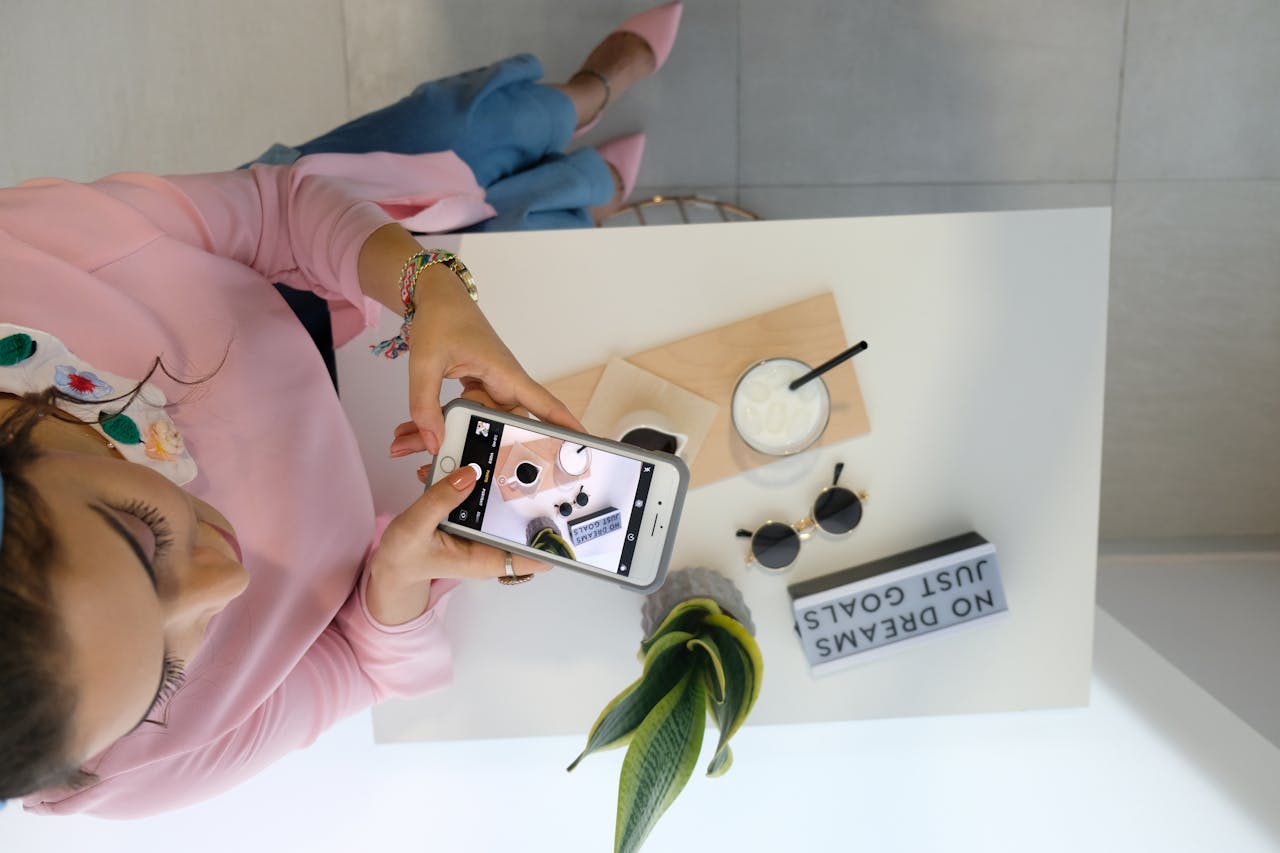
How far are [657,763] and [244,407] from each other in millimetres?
470

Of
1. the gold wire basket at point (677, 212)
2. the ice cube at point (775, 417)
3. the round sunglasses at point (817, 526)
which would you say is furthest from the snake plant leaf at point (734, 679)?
the gold wire basket at point (677, 212)

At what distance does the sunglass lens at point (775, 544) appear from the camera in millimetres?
854

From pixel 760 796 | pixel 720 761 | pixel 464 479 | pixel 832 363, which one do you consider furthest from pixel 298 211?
pixel 760 796

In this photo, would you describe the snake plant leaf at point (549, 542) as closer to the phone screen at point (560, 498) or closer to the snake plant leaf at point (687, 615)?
the phone screen at point (560, 498)

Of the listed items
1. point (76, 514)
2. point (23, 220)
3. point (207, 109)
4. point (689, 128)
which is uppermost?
point (689, 128)

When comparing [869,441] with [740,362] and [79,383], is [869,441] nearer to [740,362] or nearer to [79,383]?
[740,362]

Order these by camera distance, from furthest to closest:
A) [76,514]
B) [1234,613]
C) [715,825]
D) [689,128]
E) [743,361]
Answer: [689,128], [1234,613], [715,825], [743,361], [76,514]

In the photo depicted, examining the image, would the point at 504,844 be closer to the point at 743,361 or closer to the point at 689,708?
the point at 689,708

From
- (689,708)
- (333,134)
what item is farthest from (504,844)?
(333,134)

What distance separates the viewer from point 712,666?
29.9 inches

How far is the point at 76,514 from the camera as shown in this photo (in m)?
0.45

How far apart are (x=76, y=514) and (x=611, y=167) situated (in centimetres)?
111

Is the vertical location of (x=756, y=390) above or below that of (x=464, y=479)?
above

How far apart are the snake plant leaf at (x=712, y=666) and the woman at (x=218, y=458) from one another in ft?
0.54
